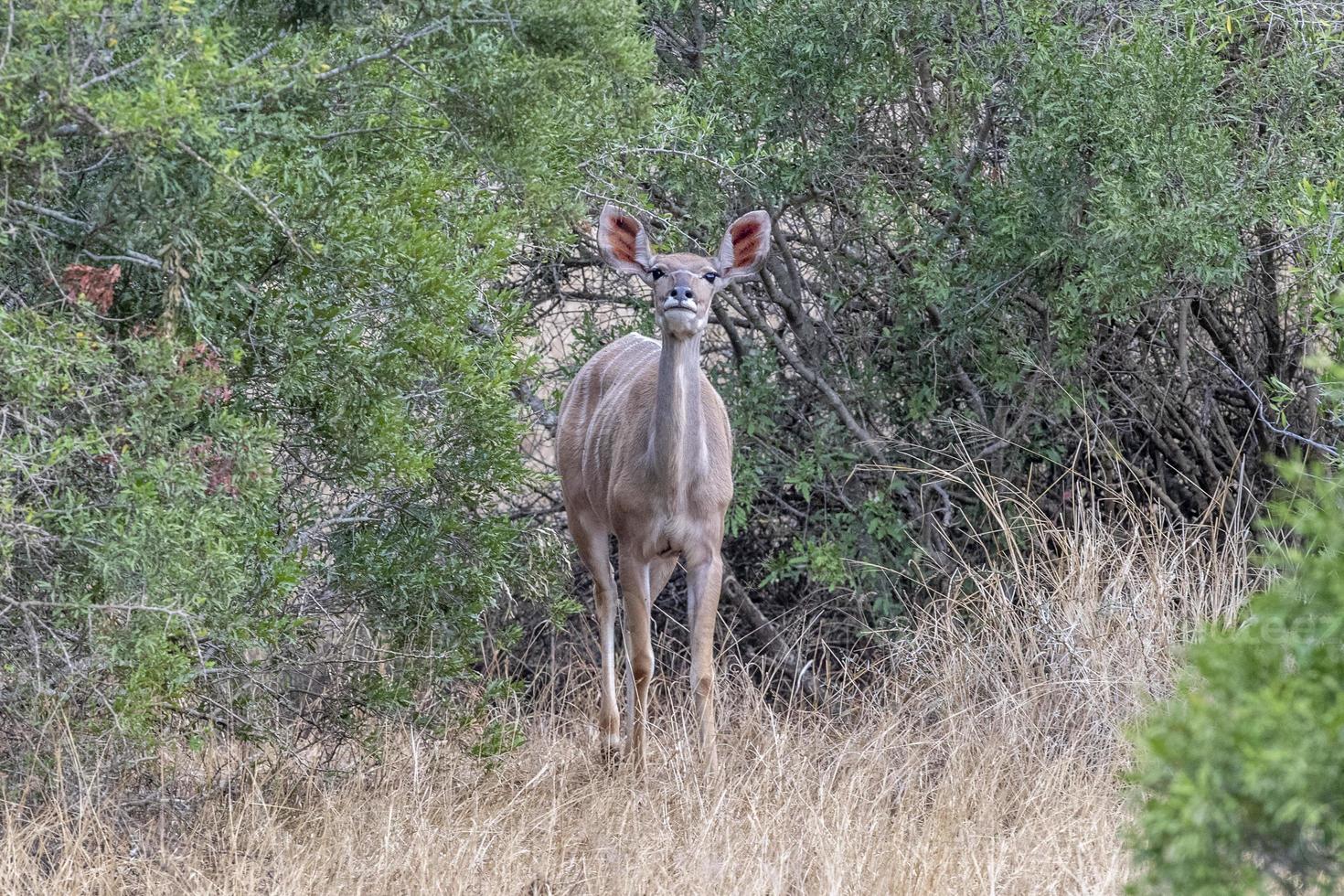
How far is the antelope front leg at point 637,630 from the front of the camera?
6.47 metres

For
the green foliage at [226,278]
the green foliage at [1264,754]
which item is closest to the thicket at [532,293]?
the green foliage at [226,278]

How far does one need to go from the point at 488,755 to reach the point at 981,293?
3.05 metres

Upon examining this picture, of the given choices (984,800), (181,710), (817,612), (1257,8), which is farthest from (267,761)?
(1257,8)

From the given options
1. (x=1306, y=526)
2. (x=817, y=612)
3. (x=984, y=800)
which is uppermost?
(x=1306, y=526)

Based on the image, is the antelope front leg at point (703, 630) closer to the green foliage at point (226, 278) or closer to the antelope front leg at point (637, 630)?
the antelope front leg at point (637, 630)

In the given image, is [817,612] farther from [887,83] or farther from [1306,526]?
[1306,526]

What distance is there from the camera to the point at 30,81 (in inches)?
145

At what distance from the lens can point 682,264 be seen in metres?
6.16

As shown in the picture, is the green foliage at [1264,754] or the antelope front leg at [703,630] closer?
the green foliage at [1264,754]

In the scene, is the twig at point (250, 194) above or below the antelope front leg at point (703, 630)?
above

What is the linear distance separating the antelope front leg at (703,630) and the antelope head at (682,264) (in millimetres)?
969

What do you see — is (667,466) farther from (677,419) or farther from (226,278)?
(226,278)

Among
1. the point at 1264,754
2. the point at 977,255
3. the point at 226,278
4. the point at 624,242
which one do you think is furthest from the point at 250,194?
the point at 977,255

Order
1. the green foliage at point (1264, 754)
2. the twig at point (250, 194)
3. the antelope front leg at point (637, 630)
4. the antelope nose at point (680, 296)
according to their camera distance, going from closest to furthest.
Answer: the green foliage at point (1264, 754) < the twig at point (250, 194) < the antelope nose at point (680, 296) < the antelope front leg at point (637, 630)
